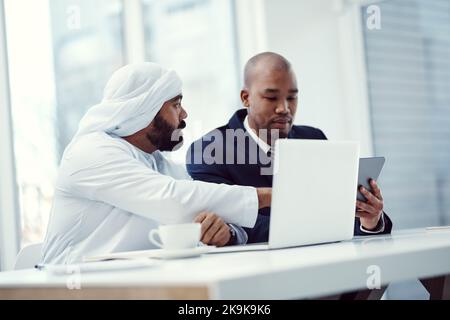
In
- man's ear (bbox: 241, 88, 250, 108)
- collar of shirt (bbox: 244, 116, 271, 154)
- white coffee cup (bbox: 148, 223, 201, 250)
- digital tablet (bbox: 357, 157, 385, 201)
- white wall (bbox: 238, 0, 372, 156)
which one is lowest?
white coffee cup (bbox: 148, 223, 201, 250)

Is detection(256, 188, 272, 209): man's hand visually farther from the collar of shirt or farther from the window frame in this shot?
the window frame

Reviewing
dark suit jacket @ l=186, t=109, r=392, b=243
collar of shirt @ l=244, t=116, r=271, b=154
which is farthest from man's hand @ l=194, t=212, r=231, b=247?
collar of shirt @ l=244, t=116, r=271, b=154

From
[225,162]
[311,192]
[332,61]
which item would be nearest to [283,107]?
[225,162]

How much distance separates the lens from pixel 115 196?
242cm

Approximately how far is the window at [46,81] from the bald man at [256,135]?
111 cm

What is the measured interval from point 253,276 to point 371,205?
1191mm

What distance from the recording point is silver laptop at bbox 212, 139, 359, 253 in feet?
6.17

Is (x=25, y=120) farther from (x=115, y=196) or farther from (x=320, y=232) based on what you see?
(x=320, y=232)

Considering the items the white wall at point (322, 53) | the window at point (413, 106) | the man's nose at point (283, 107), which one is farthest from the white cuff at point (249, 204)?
the window at point (413, 106)

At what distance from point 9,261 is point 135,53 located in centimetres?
160

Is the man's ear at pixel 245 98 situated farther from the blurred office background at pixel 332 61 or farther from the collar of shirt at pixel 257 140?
the blurred office background at pixel 332 61

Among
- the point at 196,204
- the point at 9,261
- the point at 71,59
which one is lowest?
the point at 9,261

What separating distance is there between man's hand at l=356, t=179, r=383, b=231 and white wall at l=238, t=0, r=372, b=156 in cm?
278

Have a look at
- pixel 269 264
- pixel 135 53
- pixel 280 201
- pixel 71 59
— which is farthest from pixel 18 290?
pixel 135 53
